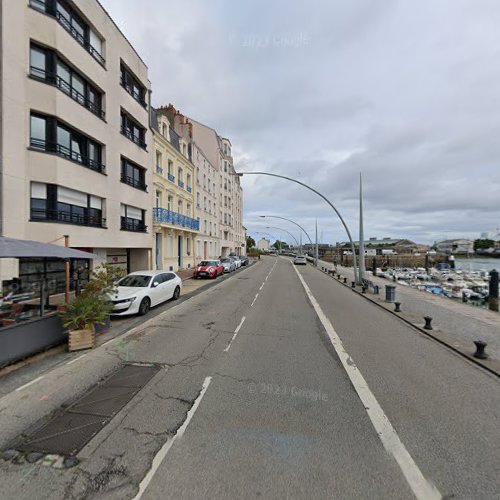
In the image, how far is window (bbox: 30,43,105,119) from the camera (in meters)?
9.78

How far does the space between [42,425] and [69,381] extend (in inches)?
47.9

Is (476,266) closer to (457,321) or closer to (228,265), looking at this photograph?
(228,265)

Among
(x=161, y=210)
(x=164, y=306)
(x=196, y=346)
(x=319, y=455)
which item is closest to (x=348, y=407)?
(x=319, y=455)

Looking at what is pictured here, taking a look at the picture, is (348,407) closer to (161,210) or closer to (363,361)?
(363,361)

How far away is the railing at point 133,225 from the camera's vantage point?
1528cm

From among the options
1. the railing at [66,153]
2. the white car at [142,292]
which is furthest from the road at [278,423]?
the railing at [66,153]

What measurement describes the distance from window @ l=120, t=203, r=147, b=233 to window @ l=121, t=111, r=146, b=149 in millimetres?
4202

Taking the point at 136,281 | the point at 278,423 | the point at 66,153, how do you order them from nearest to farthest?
1. the point at 278,423
2. the point at 136,281
3. the point at 66,153

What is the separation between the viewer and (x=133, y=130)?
16.3 m

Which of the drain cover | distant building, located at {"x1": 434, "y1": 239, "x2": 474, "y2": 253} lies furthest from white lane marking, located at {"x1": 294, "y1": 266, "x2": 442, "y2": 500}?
distant building, located at {"x1": 434, "y1": 239, "x2": 474, "y2": 253}

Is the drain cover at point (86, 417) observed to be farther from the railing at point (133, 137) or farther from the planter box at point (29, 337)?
the railing at point (133, 137)

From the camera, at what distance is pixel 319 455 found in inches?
111

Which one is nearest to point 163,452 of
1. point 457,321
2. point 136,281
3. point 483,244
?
point 136,281

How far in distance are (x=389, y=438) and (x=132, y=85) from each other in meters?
20.1
